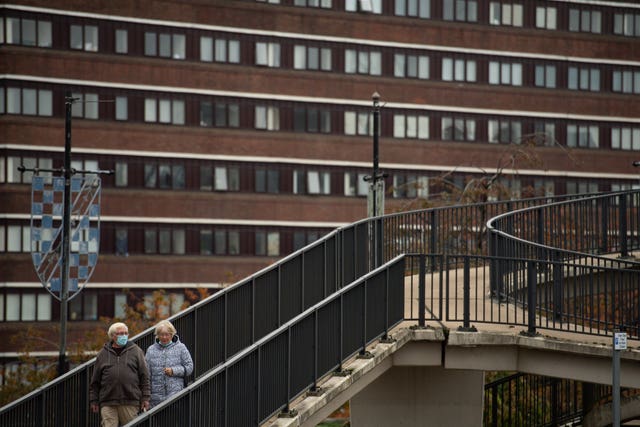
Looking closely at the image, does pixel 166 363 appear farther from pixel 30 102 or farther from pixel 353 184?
pixel 353 184

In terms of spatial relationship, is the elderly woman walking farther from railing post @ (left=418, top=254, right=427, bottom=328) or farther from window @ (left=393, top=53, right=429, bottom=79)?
window @ (left=393, top=53, right=429, bottom=79)

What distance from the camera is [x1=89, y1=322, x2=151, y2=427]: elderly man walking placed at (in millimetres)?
13344

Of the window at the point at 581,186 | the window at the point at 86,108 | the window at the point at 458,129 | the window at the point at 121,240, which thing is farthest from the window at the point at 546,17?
the window at the point at 121,240

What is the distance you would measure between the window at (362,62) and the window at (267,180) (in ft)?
22.4

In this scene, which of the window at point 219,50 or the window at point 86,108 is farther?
the window at point 219,50

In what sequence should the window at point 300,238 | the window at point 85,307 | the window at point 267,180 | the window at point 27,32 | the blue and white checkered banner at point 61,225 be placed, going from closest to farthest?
the blue and white checkered banner at point 61,225, the window at point 27,32, the window at point 85,307, the window at point 267,180, the window at point 300,238

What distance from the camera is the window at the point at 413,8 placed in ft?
240

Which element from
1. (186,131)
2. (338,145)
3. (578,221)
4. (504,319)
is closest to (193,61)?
(186,131)

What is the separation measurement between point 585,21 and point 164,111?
2608 centimetres

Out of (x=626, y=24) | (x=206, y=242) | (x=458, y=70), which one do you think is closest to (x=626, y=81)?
(x=626, y=24)

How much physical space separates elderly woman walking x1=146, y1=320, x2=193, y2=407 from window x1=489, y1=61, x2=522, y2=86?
208 feet

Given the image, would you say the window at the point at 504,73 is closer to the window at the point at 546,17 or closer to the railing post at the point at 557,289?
the window at the point at 546,17

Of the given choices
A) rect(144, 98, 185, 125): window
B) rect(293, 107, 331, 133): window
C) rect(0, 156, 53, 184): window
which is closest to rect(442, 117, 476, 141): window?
rect(293, 107, 331, 133): window

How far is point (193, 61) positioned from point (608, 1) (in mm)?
25431
